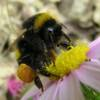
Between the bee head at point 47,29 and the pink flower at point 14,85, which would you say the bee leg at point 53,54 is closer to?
the bee head at point 47,29

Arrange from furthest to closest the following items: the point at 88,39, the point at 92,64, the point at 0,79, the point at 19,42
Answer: the point at 88,39 < the point at 0,79 < the point at 19,42 < the point at 92,64

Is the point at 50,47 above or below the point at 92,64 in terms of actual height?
above

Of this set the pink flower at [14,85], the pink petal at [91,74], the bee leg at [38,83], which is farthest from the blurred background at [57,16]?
the pink petal at [91,74]

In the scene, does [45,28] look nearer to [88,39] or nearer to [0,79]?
[0,79]

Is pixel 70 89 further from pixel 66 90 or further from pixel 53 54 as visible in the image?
pixel 53 54

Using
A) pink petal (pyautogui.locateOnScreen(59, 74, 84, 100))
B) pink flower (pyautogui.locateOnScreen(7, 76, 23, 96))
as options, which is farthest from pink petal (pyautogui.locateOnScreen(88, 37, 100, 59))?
pink flower (pyautogui.locateOnScreen(7, 76, 23, 96))

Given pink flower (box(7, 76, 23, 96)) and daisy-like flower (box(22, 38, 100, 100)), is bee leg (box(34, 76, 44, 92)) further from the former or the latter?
pink flower (box(7, 76, 23, 96))

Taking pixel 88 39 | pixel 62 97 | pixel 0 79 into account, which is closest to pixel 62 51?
pixel 62 97
